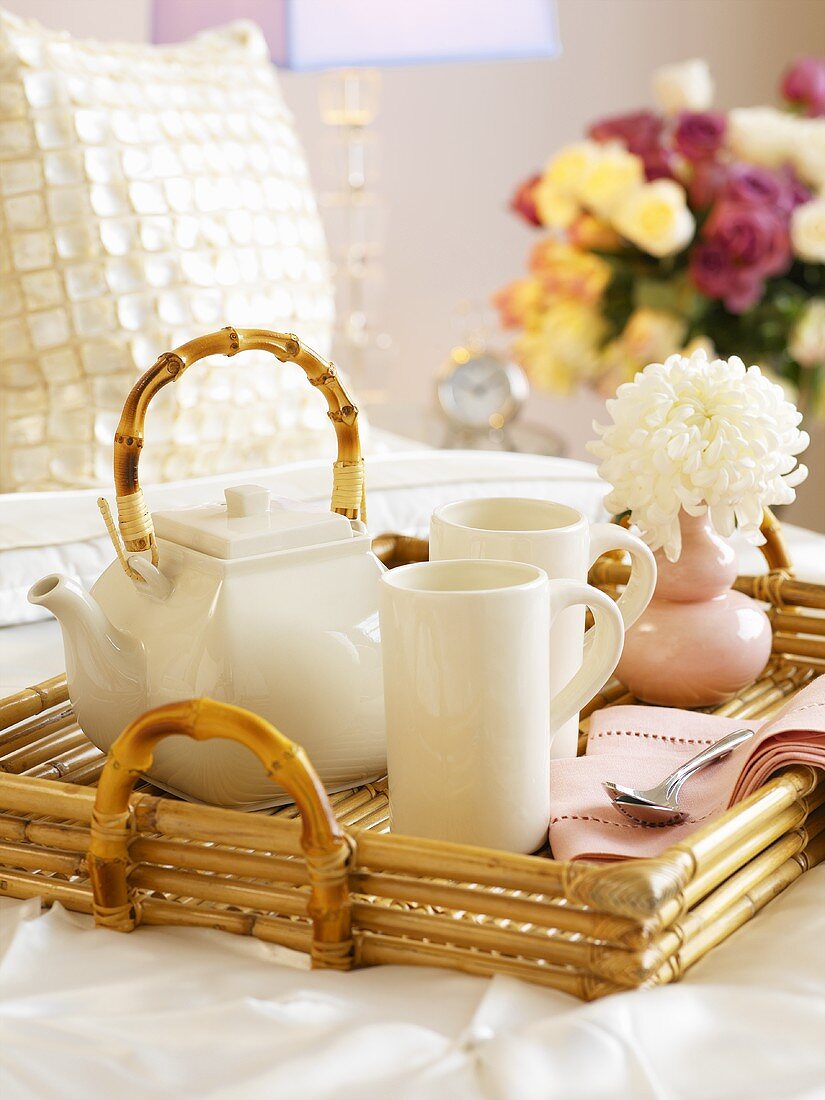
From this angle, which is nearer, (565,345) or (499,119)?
(565,345)

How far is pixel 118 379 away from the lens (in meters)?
1.29

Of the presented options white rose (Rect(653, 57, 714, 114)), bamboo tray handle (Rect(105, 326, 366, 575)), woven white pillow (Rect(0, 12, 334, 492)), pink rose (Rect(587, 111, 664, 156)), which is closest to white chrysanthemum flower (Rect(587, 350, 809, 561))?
bamboo tray handle (Rect(105, 326, 366, 575))

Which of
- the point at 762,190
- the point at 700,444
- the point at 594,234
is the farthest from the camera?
the point at 594,234

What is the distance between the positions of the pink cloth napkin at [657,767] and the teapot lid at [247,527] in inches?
7.4

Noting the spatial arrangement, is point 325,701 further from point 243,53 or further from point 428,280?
point 428,280

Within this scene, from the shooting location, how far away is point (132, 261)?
1.29 meters

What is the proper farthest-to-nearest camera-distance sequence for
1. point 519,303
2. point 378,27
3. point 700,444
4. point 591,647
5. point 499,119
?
1. point 499,119
2. point 519,303
3. point 378,27
4. point 700,444
5. point 591,647

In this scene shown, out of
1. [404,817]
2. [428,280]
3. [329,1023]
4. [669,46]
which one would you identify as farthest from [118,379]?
[669,46]

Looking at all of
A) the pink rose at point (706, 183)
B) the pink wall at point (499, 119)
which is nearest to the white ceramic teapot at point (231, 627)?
the pink rose at point (706, 183)

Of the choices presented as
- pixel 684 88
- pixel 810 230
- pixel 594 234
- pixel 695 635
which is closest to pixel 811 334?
pixel 810 230

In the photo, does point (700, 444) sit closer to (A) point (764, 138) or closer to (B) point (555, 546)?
(B) point (555, 546)

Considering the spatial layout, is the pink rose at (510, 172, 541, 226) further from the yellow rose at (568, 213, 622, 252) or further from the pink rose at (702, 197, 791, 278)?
the pink rose at (702, 197, 791, 278)

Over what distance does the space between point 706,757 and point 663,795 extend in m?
0.06

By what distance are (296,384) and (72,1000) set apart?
96cm
